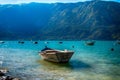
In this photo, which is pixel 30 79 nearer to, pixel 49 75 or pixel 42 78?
pixel 42 78

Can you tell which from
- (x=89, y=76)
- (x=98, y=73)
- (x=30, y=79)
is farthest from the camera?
(x=98, y=73)

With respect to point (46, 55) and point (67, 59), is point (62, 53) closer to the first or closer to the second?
point (67, 59)

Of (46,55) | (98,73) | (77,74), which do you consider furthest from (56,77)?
(46,55)

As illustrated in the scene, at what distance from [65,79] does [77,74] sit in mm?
3977

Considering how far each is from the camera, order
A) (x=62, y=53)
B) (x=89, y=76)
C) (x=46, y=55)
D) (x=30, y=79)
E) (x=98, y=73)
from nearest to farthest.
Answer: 1. (x=30, y=79)
2. (x=89, y=76)
3. (x=98, y=73)
4. (x=62, y=53)
5. (x=46, y=55)

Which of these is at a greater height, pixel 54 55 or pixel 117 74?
pixel 54 55

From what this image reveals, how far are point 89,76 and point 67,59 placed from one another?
13.2m

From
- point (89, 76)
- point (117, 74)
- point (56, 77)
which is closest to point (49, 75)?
point (56, 77)

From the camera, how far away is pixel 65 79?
3025cm

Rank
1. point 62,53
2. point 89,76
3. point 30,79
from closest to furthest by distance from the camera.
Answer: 1. point 30,79
2. point 89,76
3. point 62,53

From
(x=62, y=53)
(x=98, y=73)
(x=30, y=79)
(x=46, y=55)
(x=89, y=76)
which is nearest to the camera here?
(x=30, y=79)

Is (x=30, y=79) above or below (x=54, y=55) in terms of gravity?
below

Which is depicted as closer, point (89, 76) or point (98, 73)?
point (89, 76)

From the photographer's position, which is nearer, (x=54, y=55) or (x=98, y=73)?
(x=98, y=73)
